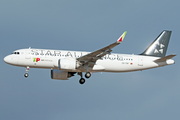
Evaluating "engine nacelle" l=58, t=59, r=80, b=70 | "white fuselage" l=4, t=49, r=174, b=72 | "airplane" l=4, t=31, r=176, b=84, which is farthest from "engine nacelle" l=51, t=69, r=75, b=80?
"engine nacelle" l=58, t=59, r=80, b=70

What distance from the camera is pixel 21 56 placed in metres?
40.9

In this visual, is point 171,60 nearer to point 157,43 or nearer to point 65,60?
point 157,43

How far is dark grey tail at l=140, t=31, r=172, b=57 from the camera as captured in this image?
46872mm

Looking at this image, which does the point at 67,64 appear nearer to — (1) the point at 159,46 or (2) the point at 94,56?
(2) the point at 94,56

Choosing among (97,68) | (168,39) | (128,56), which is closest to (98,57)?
(97,68)

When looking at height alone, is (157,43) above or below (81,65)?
A: above

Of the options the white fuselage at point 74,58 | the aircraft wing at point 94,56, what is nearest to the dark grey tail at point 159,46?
the white fuselage at point 74,58

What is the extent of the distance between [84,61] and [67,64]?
2386mm

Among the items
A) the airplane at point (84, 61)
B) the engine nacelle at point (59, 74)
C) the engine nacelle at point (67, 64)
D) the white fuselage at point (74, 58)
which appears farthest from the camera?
the engine nacelle at point (59, 74)

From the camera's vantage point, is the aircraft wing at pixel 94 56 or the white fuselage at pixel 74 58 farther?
the white fuselage at pixel 74 58

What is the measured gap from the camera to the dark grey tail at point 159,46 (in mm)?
46872

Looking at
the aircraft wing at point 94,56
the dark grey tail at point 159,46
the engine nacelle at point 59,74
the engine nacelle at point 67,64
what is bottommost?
the engine nacelle at point 59,74

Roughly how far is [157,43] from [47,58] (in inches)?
671

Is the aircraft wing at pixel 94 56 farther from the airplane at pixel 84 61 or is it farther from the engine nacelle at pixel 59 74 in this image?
the engine nacelle at pixel 59 74
